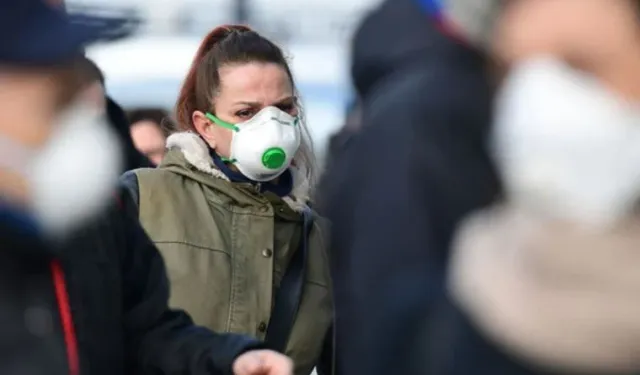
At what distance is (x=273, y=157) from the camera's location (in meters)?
3.32

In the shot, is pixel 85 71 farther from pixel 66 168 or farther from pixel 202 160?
pixel 202 160

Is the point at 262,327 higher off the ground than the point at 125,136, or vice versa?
the point at 125,136

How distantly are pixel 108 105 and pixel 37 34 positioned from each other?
5.46 feet

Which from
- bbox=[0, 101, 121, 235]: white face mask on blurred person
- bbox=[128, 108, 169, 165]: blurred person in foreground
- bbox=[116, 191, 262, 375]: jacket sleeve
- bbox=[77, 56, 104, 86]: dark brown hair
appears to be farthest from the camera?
bbox=[128, 108, 169, 165]: blurred person in foreground

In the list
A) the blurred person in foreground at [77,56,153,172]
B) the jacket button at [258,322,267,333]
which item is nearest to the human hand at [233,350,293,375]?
the blurred person in foreground at [77,56,153,172]

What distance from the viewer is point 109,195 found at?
176 centimetres

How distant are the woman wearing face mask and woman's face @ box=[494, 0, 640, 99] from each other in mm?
1992

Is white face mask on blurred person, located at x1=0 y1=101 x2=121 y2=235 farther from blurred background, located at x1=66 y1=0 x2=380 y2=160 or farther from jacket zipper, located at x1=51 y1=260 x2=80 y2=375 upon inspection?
blurred background, located at x1=66 y1=0 x2=380 y2=160

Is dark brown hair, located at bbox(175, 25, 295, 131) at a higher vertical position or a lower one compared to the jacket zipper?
lower

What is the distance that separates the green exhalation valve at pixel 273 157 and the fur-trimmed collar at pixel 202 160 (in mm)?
96

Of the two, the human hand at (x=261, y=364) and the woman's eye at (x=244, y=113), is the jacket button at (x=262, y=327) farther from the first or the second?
the human hand at (x=261, y=364)

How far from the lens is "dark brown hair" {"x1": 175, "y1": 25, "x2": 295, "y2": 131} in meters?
3.42

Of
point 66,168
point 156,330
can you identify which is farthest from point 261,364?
point 66,168

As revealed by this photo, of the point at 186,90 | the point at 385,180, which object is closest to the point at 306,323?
the point at 186,90
